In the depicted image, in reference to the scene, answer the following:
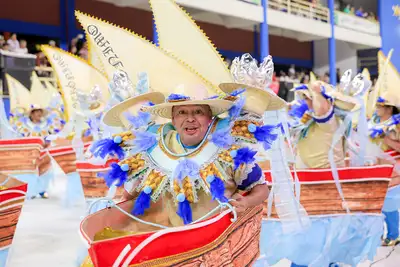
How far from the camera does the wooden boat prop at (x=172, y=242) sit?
5.64ft

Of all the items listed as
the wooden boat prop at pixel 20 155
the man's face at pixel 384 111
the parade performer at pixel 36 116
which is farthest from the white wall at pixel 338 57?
the man's face at pixel 384 111

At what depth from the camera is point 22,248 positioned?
4.92 m

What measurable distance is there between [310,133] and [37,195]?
16.7ft

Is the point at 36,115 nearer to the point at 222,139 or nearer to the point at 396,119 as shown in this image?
the point at 396,119

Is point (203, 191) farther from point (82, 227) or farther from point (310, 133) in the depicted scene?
point (310, 133)

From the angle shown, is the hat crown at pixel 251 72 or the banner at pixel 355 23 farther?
the banner at pixel 355 23

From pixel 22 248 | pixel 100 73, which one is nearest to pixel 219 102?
pixel 100 73

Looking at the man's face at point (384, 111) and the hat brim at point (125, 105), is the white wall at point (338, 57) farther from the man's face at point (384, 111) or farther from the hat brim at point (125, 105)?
the hat brim at point (125, 105)

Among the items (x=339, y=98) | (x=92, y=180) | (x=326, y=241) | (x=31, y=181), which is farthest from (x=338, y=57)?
(x=326, y=241)

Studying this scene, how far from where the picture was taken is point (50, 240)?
205 inches

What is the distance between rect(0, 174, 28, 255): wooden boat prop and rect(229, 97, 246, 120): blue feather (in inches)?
59.3

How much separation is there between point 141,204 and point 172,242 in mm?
555

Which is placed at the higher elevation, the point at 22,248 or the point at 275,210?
the point at 275,210

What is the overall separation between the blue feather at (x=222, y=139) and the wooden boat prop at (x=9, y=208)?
4.77ft
